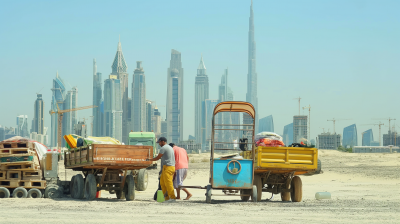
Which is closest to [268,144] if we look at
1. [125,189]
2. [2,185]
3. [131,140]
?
[125,189]

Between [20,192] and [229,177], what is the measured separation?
6.32 metres

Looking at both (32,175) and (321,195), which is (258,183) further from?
(32,175)

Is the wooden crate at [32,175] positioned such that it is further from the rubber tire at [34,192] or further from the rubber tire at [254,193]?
the rubber tire at [254,193]

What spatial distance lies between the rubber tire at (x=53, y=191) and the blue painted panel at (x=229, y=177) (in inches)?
198

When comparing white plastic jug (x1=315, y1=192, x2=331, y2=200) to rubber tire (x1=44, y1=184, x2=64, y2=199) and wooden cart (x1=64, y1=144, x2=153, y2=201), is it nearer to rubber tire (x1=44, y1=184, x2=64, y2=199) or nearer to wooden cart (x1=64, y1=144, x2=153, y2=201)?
wooden cart (x1=64, y1=144, x2=153, y2=201)

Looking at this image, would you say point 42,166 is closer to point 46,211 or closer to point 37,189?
point 37,189

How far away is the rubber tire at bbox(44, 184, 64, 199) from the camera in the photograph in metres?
16.5

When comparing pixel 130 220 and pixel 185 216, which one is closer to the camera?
pixel 130 220

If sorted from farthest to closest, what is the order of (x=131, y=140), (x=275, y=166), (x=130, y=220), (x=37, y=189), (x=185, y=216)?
(x=131, y=140) → (x=37, y=189) → (x=275, y=166) → (x=185, y=216) → (x=130, y=220)

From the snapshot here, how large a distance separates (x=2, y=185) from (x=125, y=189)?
3.70 metres

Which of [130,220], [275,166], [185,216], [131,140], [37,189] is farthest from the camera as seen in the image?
[131,140]

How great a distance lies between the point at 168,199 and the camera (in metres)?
15.7

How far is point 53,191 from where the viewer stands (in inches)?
655

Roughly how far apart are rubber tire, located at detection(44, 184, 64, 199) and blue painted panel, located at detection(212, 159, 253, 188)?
5.04 metres
